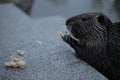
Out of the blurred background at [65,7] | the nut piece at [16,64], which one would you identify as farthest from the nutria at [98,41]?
the blurred background at [65,7]

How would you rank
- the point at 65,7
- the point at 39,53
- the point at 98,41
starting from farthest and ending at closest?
the point at 65,7, the point at 39,53, the point at 98,41

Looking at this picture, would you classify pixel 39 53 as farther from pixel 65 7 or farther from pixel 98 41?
pixel 65 7

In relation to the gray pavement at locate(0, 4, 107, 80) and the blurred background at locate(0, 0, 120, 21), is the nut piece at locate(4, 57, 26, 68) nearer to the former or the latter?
the gray pavement at locate(0, 4, 107, 80)

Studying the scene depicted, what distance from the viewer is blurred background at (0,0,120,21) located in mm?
2348

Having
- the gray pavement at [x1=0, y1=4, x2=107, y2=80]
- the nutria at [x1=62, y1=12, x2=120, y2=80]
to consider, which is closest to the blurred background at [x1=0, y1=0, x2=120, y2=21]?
the gray pavement at [x1=0, y1=4, x2=107, y2=80]

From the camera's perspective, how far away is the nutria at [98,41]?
132cm

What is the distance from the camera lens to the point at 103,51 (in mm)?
1358

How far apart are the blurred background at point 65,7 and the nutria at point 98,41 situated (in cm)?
72

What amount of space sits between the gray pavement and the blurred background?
12.9 inches

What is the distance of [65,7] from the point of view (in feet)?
9.22

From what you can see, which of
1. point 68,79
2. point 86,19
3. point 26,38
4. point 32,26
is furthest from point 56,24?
point 68,79

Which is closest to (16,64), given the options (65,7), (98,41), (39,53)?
(39,53)

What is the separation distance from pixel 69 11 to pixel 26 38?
0.87m

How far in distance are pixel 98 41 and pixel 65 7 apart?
1.47 meters
